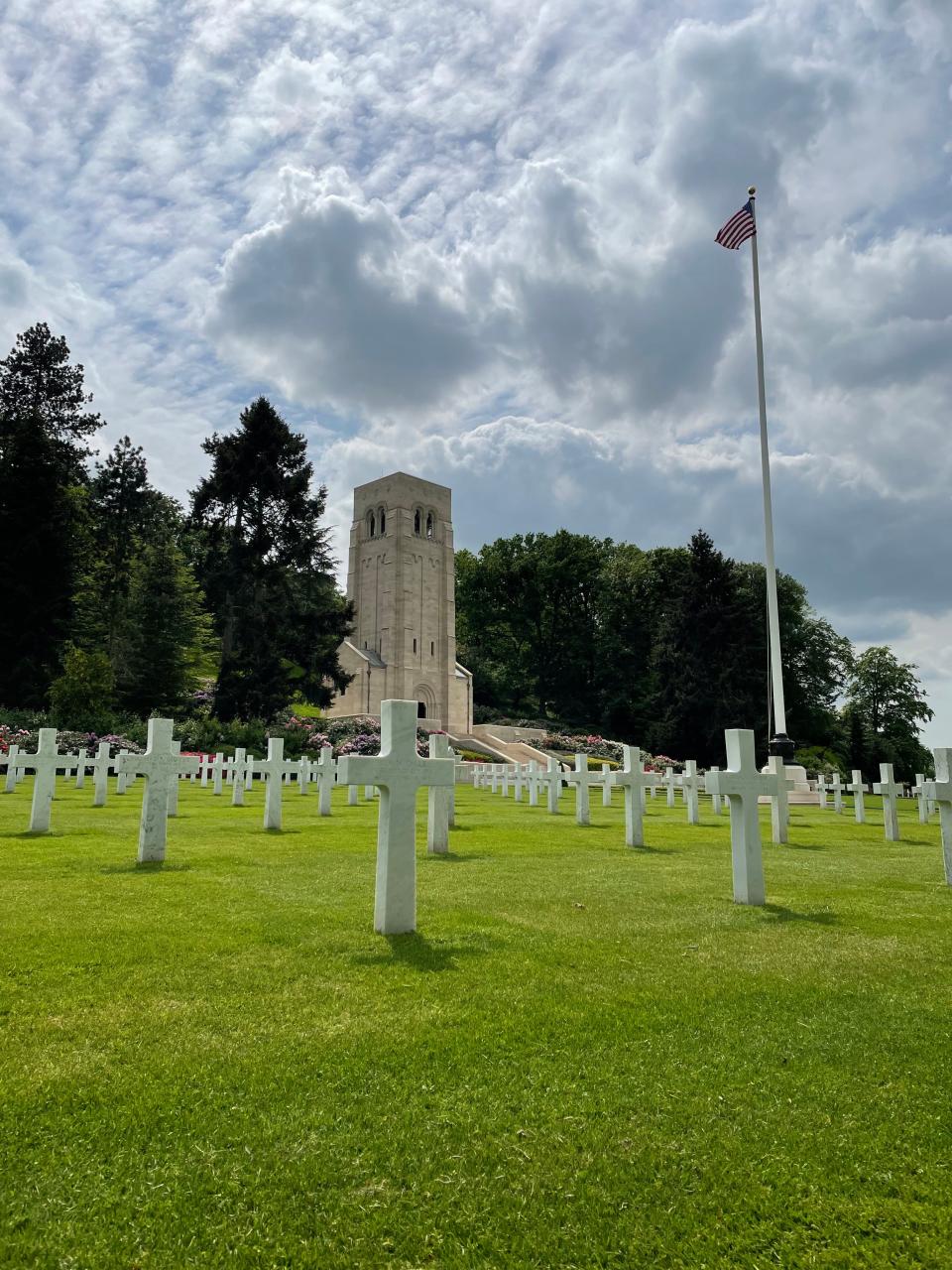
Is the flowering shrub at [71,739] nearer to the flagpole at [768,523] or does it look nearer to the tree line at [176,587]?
the tree line at [176,587]

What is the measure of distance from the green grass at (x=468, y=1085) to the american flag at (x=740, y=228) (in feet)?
70.7

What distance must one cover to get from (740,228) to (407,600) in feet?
109

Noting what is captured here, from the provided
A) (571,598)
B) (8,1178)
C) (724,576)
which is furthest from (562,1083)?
(571,598)

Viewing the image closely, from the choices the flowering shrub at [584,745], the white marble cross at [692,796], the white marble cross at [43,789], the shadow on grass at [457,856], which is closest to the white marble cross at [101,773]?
the white marble cross at [43,789]

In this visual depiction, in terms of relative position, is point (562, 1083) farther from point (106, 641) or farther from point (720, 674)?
point (720, 674)

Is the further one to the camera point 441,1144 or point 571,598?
point 571,598

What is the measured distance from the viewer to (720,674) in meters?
43.9

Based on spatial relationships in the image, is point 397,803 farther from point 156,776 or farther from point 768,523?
point 768,523

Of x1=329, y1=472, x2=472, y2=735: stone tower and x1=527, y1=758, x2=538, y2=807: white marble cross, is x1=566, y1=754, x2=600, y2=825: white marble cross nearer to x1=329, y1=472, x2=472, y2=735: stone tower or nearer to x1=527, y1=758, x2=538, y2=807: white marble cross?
x1=527, y1=758, x2=538, y2=807: white marble cross

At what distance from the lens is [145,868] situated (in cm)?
706

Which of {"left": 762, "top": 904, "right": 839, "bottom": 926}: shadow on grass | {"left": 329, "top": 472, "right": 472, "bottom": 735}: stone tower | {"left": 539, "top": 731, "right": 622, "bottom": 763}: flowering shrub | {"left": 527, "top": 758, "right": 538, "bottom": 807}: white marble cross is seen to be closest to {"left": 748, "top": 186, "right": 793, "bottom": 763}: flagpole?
{"left": 527, "top": 758, "right": 538, "bottom": 807}: white marble cross

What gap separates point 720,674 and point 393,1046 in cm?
4315

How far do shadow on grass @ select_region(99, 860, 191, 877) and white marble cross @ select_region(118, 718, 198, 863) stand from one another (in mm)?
107

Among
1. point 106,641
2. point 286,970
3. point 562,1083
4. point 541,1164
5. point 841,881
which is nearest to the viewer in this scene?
point 541,1164
